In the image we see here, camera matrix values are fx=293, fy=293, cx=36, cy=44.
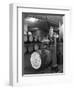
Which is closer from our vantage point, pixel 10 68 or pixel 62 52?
pixel 10 68

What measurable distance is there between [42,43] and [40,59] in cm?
13

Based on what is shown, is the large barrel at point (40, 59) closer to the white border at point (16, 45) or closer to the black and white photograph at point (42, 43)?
the black and white photograph at point (42, 43)

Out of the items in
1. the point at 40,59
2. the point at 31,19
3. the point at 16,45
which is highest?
the point at 31,19

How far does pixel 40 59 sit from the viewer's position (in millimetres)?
2373

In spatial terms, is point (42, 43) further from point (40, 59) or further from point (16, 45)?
point (16, 45)

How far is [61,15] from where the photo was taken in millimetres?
2416

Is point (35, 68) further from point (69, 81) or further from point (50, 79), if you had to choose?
point (69, 81)

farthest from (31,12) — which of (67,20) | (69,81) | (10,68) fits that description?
(69,81)

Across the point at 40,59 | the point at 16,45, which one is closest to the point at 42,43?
the point at 40,59

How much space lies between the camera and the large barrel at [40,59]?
7.72 ft

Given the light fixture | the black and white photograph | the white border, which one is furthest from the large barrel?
the light fixture

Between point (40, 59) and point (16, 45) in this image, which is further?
point (40, 59)

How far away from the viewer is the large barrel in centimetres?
235

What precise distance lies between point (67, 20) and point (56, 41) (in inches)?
7.7
